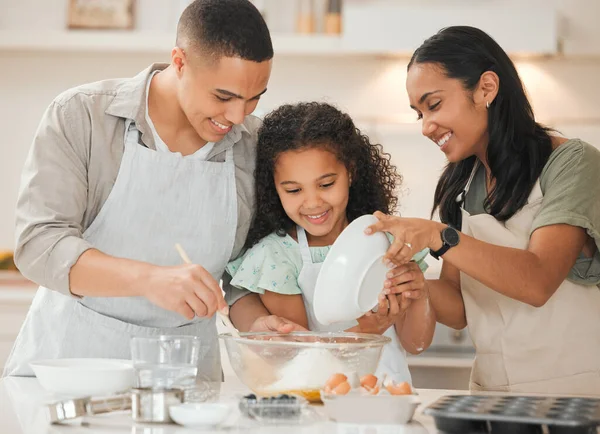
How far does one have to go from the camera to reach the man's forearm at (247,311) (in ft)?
5.59

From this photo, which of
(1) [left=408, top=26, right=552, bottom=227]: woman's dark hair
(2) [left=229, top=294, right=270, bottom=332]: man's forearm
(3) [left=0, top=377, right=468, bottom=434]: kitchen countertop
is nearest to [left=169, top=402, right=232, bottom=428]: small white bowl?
(3) [left=0, top=377, right=468, bottom=434]: kitchen countertop

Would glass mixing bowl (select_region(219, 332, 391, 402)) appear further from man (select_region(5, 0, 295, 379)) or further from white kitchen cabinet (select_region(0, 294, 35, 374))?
white kitchen cabinet (select_region(0, 294, 35, 374))

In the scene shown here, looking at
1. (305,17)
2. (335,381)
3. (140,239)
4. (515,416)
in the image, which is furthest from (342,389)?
Result: (305,17)

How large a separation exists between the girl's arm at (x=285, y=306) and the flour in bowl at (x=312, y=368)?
44 cm

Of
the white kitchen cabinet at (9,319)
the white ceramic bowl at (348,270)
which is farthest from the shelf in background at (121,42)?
the white ceramic bowl at (348,270)

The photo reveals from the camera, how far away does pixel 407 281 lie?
1604mm

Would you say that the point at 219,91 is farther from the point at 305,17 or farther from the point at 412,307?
the point at 305,17

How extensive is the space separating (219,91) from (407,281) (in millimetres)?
515

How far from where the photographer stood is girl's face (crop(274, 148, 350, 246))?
1.73 m

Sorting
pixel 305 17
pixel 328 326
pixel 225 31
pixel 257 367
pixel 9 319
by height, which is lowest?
pixel 9 319

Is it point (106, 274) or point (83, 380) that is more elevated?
point (106, 274)

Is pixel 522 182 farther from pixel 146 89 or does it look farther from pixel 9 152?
pixel 9 152

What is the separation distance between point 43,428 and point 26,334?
637mm

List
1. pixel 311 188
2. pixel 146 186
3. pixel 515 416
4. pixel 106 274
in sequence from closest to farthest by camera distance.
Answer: pixel 515 416
pixel 106 274
pixel 146 186
pixel 311 188
